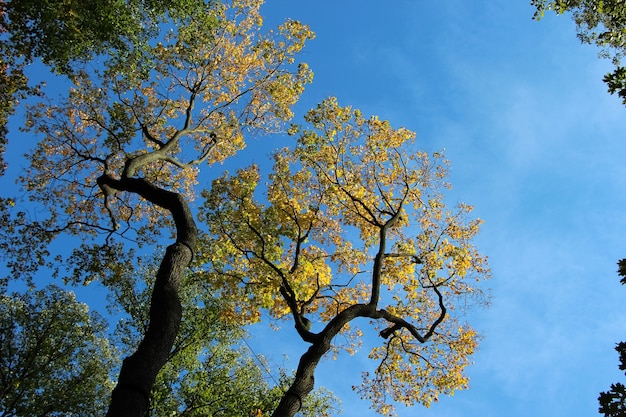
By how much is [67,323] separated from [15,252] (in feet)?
24.1

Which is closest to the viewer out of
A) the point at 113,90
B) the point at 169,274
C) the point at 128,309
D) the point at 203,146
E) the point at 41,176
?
the point at 169,274

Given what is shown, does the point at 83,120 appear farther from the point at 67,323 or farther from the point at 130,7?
the point at 67,323

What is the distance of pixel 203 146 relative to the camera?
1928 centimetres

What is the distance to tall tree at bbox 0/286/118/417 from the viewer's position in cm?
1975

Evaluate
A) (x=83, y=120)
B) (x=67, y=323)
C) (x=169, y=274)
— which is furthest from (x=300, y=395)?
(x=67, y=323)

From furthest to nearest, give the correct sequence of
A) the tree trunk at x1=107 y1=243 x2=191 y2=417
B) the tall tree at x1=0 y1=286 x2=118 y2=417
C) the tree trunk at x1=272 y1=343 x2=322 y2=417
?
the tall tree at x1=0 y1=286 x2=118 y2=417 < the tree trunk at x1=272 y1=343 x2=322 y2=417 < the tree trunk at x1=107 y1=243 x2=191 y2=417

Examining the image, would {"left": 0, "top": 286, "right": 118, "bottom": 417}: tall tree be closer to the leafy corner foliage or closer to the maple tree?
the maple tree

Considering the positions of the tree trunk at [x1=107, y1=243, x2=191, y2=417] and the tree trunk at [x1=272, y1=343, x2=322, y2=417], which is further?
the tree trunk at [x1=272, y1=343, x2=322, y2=417]

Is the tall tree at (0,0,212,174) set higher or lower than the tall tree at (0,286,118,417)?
higher

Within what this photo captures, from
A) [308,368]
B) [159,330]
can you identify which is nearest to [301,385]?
[308,368]

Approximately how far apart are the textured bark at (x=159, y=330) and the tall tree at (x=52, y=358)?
15.4 m

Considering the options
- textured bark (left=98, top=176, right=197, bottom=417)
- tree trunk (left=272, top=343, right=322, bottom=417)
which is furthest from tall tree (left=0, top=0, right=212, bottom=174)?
tree trunk (left=272, top=343, right=322, bottom=417)

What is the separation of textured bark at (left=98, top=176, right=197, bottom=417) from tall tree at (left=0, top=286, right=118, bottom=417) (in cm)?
1543

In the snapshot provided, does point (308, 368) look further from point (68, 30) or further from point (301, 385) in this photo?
point (68, 30)
